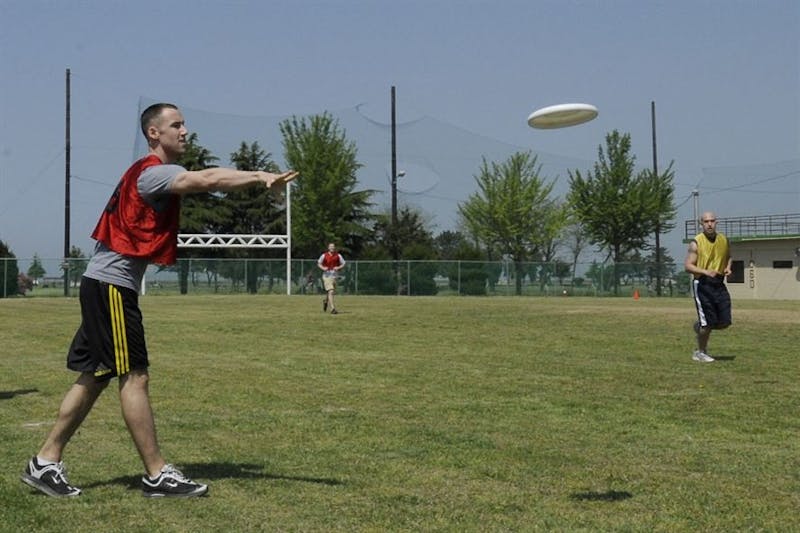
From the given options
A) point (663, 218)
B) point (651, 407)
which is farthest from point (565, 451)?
point (663, 218)

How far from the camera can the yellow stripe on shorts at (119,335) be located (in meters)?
5.01

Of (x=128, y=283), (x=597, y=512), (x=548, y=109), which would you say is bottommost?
(x=597, y=512)

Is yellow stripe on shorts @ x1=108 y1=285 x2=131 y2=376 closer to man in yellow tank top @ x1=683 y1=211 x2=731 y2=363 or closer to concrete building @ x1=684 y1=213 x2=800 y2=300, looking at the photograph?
man in yellow tank top @ x1=683 y1=211 x2=731 y2=363

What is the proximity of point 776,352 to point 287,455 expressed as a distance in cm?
972

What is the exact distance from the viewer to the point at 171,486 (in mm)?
4898

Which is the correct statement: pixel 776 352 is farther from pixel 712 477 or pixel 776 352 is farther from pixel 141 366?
pixel 141 366

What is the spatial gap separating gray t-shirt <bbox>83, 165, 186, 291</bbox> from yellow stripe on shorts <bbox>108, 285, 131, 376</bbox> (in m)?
0.08

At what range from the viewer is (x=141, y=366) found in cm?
508

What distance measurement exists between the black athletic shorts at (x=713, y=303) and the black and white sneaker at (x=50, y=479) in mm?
9556

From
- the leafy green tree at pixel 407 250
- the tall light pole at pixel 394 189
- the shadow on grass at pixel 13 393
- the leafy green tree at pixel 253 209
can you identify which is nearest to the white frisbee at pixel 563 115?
the shadow on grass at pixel 13 393

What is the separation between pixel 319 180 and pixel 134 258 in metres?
56.5

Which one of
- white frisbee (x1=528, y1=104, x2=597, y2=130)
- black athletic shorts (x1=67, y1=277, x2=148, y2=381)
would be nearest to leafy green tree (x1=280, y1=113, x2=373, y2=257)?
white frisbee (x1=528, y1=104, x2=597, y2=130)

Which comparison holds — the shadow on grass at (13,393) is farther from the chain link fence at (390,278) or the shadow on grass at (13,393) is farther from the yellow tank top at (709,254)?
the chain link fence at (390,278)

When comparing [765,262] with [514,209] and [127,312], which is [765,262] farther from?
[127,312]
